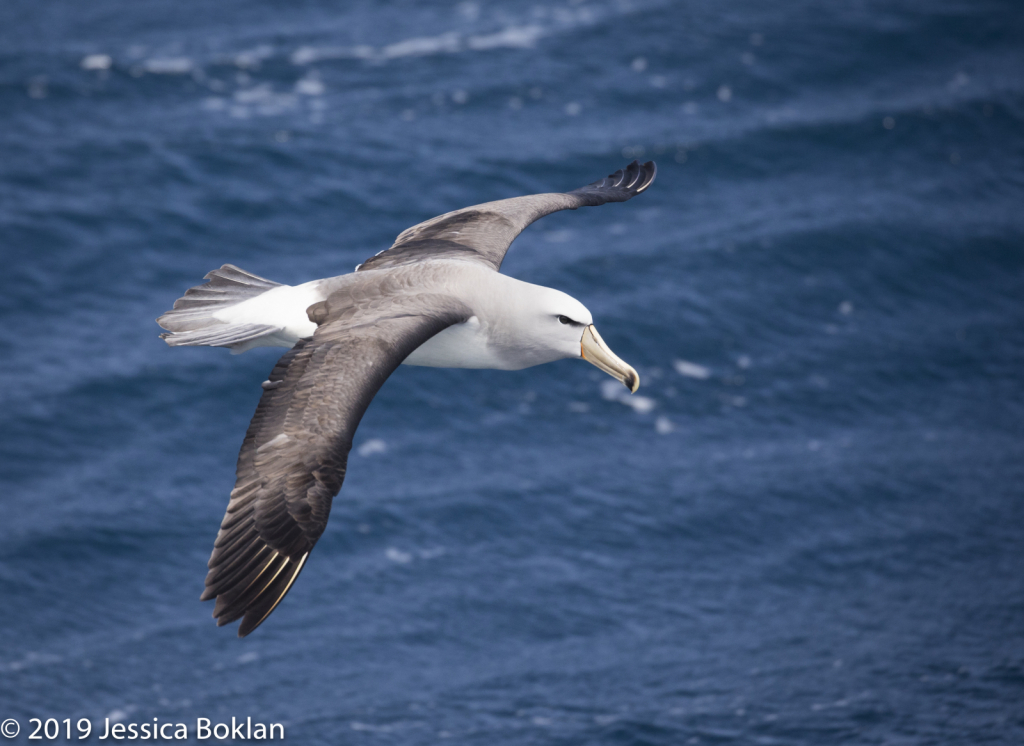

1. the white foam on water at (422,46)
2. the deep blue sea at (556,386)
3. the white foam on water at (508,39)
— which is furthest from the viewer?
the white foam on water at (508,39)

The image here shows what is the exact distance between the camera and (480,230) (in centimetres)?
1329

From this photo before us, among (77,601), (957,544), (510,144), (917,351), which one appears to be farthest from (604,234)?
(77,601)

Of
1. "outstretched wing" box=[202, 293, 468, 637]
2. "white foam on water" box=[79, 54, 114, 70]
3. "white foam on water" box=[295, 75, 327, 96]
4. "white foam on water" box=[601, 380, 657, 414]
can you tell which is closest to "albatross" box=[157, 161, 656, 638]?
"outstretched wing" box=[202, 293, 468, 637]

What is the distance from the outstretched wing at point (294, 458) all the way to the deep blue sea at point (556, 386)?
10100mm

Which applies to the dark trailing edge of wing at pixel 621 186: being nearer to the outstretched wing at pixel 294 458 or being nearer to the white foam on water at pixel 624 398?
the outstretched wing at pixel 294 458

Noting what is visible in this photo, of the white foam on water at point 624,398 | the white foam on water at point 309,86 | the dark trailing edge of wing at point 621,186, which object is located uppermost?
the dark trailing edge of wing at point 621,186

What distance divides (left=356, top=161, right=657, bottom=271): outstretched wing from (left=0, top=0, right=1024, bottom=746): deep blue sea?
8755 millimetres

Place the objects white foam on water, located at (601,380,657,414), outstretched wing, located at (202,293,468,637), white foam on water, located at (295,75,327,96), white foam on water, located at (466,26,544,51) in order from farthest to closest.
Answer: white foam on water, located at (466,26,544,51) < white foam on water, located at (295,75,327,96) < white foam on water, located at (601,380,657,414) < outstretched wing, located at (202,293,468,637)

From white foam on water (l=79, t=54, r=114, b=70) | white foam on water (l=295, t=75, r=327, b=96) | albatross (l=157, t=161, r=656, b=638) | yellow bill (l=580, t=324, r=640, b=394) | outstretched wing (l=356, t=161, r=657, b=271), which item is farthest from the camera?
white foam on water (l=295, t=75, r=327, b=96)

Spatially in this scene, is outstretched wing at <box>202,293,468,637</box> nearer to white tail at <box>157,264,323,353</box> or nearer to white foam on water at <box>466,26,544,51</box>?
white tail at <box>157,264,323,353</box>

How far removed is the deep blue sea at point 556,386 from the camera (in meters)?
20.1

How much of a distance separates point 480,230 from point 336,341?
303 cm

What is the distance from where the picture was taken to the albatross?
979 cm

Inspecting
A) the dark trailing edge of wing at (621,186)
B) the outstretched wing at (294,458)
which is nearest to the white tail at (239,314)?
the outstretched wing at (294,458)
